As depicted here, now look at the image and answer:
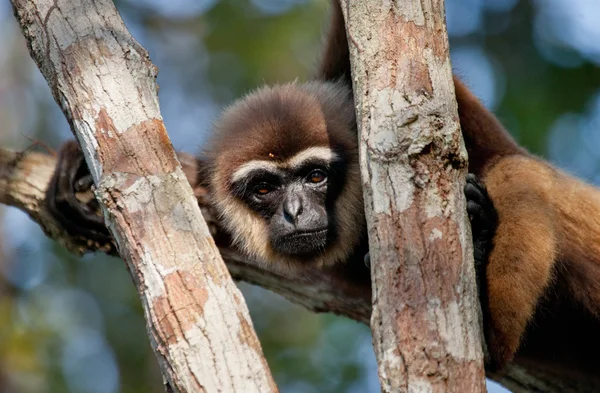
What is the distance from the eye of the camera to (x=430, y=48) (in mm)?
4027

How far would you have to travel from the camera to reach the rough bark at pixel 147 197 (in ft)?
11.9

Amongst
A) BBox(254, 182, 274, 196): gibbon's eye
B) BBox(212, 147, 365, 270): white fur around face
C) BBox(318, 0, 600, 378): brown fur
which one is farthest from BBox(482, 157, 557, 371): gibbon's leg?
BBox(254, 182, 274, 196): gibbon's eye

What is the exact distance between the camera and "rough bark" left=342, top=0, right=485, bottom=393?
352 centimetres

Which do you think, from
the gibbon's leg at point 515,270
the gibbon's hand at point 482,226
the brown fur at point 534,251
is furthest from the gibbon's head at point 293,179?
the gibbon's leg at point 515,270

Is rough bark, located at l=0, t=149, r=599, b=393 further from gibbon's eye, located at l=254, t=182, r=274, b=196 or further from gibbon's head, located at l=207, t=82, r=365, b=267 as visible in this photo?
gibbon's eye, located at l=254, t=182, r=274, b=196

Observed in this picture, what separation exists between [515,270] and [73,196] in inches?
156

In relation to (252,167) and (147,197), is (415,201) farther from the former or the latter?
(252,167)

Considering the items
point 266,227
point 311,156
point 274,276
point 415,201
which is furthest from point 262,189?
point 415,201

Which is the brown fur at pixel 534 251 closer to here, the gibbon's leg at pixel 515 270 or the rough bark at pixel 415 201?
the gibbon's leg at pixel 515 270

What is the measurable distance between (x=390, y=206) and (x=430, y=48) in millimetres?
995

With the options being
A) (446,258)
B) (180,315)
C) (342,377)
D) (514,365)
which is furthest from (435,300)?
(342,377)

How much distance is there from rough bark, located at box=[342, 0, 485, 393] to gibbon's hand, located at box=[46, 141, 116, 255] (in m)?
3.36

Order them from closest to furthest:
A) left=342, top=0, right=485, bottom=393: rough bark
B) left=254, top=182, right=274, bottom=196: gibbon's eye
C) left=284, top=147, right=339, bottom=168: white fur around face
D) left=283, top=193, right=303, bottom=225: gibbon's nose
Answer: left=342, top=0, right=485, bottom=393: rough bark → left=283, top=193, right=303, bottom=225: gibbon's nose → left=284, top=147, right=339, bottom=168: white fur around face → left=254, top=182, right=274, bottom=196: gibbon's eye

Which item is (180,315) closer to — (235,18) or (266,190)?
(266,190)
